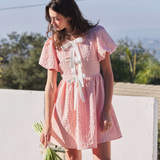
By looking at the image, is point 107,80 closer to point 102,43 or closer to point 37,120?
point 102,43

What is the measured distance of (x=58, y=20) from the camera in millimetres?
1538

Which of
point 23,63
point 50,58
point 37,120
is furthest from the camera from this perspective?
point 23,63

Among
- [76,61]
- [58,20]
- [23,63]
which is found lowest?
[76,61]

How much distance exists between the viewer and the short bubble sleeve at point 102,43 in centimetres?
153

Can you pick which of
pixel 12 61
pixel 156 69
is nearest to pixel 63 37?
pixel 156 69

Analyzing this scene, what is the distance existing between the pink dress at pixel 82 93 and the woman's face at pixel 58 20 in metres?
0.11

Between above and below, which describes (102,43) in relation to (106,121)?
above

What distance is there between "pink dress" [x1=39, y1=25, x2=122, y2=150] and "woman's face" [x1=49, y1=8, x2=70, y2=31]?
106mm

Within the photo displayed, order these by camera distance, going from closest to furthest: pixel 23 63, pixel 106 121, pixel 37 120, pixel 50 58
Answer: pixel 106 121
pixel 50 58
pixel 37 120
pixel 23 63

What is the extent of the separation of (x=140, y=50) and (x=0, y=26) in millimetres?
24926

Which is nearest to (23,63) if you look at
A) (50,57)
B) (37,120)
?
(37,120)

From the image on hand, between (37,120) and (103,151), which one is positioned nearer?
(103,151)

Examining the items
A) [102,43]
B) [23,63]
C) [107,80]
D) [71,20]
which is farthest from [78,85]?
[23,63]

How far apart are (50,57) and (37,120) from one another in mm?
1297
